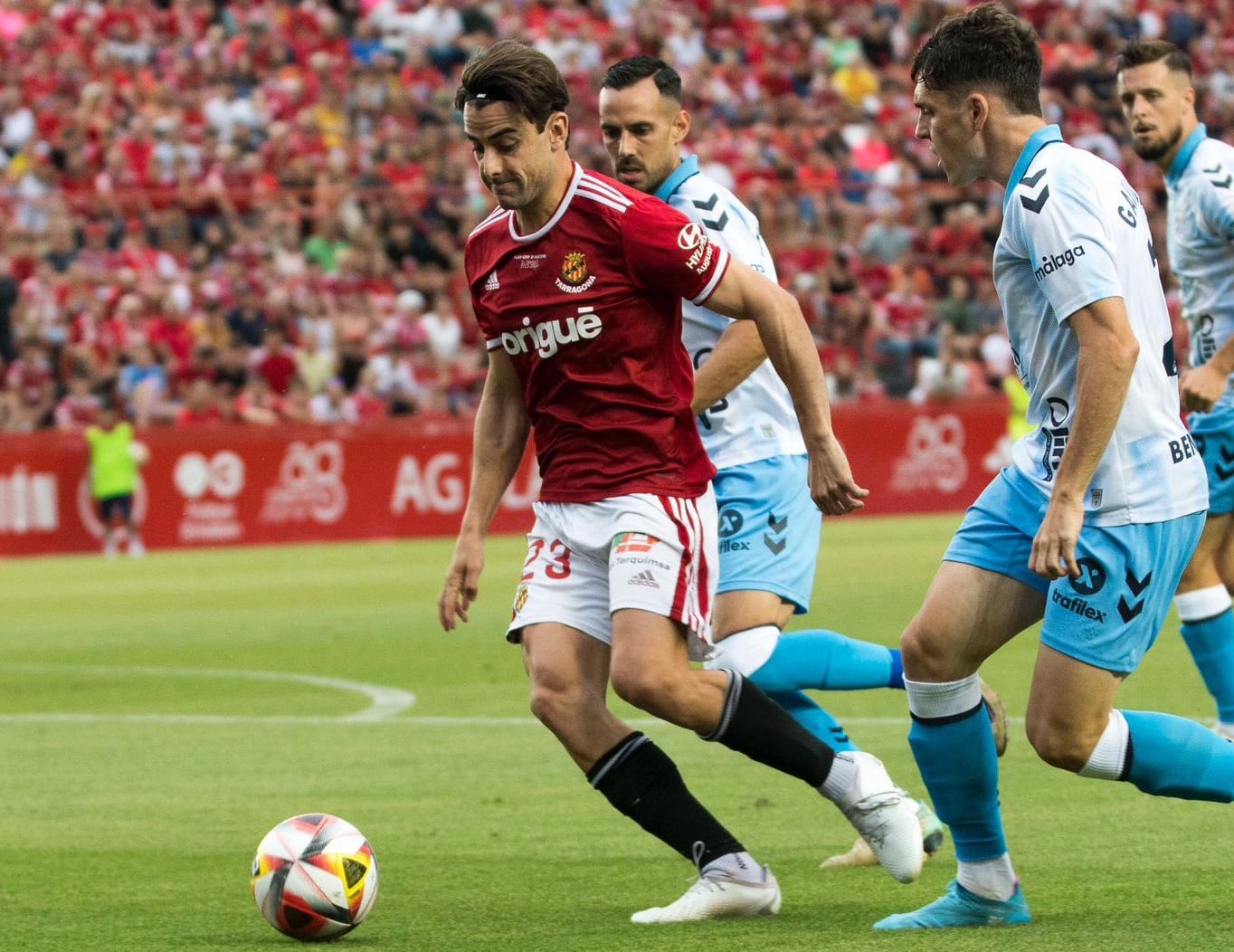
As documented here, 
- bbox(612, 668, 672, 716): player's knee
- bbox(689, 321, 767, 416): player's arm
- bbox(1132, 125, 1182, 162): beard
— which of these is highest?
bbox(1132, 125, 1182, 162): beard

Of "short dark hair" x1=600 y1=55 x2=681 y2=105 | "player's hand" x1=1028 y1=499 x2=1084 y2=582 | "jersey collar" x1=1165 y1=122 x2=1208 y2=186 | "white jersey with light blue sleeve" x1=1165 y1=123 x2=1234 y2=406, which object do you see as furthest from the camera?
"jersey collar" x1=1165 y1=122 x2=1208 y2=186

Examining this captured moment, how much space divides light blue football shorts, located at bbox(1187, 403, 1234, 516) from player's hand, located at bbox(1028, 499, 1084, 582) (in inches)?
151

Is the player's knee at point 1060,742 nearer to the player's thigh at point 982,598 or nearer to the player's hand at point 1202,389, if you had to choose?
the player's thigh at point 982,598

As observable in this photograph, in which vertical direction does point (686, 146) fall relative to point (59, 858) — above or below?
above

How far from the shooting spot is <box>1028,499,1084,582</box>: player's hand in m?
4.74

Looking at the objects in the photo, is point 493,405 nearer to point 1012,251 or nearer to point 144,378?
point 1012,251

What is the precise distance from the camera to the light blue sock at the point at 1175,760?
5125mm

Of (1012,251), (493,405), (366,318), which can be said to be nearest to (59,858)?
(493,405)

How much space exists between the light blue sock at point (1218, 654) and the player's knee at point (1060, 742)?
11.1 ft

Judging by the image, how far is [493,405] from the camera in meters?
5.98

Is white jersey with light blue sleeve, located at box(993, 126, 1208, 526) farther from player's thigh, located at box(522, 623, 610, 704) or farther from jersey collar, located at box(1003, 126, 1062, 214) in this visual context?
player's thigh, located at box(522, 623, 610, 704)

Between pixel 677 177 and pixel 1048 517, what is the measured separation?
2.57 meters

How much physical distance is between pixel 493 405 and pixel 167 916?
1.68 m

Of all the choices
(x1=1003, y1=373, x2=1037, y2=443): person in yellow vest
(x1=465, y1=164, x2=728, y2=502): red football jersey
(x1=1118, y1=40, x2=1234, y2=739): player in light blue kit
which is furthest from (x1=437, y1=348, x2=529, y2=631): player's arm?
(x1=1003, y1=373, x2=1037, y2=443): person in yellow vest
